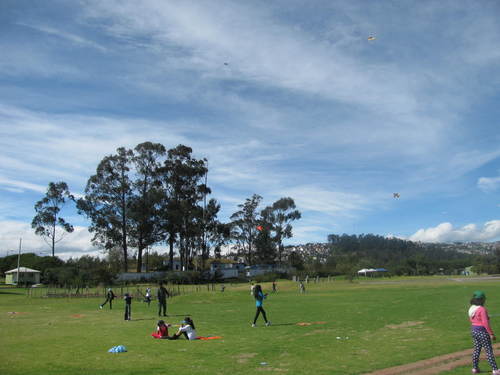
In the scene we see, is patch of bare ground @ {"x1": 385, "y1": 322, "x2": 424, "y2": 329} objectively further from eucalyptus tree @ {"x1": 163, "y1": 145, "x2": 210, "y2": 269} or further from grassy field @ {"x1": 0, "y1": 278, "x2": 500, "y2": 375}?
eucalyptus tree @ {"x1": 163, "y1": 145, "x2": 210, "y2": 269}

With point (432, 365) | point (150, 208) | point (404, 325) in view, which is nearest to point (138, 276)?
point (150, 208)

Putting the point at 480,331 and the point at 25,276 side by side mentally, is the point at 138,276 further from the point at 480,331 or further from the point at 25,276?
the point at 480,331

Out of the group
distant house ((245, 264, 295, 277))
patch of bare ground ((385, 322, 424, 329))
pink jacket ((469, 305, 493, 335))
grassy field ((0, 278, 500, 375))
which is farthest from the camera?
distant house ((245, 264, 295, 277))

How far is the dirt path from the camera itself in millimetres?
9432

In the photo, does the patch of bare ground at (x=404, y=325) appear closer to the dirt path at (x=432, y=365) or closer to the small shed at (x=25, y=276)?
the dirt path at (x=432, y=365)

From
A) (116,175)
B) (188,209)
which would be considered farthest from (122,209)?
(188,209)

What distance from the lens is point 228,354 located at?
12.1 meters

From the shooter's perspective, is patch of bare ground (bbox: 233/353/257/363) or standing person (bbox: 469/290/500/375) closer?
standing person (bbox: 469/290/500/375)

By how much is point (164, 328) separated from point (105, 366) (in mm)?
4816

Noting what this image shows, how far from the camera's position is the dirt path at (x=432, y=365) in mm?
9432

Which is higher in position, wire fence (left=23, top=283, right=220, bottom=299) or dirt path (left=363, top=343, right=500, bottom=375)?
wire fence (left=23, top=283, right=220, bottom=299)

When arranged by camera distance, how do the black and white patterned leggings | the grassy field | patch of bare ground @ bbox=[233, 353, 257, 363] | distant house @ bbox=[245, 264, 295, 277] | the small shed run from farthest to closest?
1. distant house @ bbox=[245, 264, 295, 277]
2. the small shed
3. patch of bare ground @ bbox=[233, 353, 257, 363]
4. the grassy field
5. the black and white patterned leggings

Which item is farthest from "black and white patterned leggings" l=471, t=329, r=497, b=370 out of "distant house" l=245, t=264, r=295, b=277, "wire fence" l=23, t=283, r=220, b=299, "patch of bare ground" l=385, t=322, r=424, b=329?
"distant house" l=245, t=264, r=295, b=277

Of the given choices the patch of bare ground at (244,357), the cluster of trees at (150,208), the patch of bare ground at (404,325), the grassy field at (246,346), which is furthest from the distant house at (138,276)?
the patch of bare ground at (244,357)
